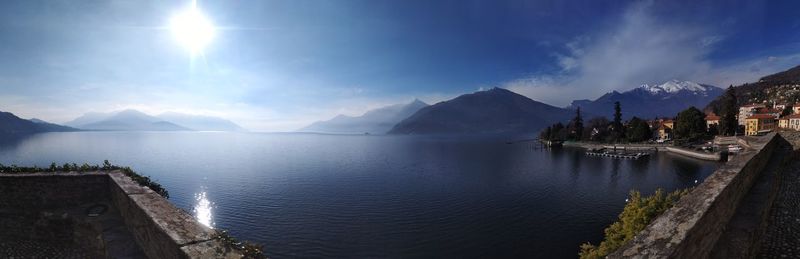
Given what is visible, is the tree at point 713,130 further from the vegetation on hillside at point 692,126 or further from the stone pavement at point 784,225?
the stone pavement at point 784,225

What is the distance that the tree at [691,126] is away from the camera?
81.4 m

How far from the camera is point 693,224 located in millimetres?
4680

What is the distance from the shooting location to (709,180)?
707cm

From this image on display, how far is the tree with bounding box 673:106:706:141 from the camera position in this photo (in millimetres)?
81438

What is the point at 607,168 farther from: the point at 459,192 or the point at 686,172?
the point at 459,192

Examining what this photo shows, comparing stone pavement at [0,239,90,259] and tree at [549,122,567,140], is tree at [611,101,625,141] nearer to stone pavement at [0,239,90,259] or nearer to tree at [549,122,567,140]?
tree at [549,122,567,140]

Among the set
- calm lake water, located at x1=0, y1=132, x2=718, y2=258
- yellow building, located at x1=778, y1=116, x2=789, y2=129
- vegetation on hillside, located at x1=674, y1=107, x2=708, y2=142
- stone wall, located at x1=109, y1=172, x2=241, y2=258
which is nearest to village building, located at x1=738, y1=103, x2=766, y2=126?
yellow building, located at x1=778, y1=116, x2=789, y2=129

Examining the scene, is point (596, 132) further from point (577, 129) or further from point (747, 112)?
point (747, 112)

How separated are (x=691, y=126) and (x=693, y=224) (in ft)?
349

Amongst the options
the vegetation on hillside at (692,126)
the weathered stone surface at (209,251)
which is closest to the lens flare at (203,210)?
the weathered stone surface at (209,251)

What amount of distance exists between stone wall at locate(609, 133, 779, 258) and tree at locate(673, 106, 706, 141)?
9976cm

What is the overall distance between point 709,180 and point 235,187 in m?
45.4

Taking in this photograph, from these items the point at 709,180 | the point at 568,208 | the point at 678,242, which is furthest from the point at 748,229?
the point at 568,208

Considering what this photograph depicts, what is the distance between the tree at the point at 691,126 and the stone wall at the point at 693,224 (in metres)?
99.8
